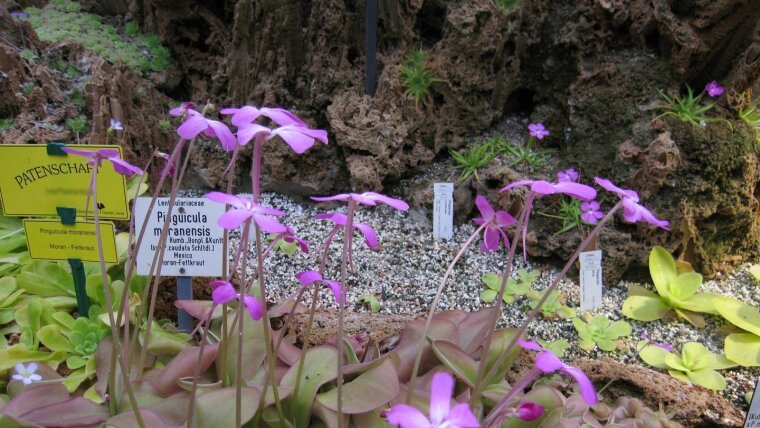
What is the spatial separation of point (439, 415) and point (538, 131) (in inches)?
110

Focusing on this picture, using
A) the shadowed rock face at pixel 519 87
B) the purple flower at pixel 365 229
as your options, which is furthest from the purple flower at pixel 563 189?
the shadowed rock face at pixel 519 87

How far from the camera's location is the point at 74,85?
306cm

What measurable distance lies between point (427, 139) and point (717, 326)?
6.21 feet

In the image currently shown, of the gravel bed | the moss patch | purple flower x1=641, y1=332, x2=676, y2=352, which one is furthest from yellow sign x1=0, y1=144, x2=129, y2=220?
purple flower x1=641, y1=332, x2=676, y2=352

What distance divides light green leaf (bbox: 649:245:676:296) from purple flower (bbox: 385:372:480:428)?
95.0 inches

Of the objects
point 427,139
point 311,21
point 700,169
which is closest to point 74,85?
point 311,21

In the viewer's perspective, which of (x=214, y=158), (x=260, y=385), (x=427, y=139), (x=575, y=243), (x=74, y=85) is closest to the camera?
(x=260, y=385)

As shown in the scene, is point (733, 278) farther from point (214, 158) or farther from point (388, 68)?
point (214, 158)

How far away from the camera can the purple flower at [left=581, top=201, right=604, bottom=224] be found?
2.75 meters

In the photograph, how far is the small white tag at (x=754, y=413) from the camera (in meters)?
1.64

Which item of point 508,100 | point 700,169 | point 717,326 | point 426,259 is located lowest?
point 717,326

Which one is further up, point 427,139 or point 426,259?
point 427,139

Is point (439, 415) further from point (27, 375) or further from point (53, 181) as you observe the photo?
point (53, 181)

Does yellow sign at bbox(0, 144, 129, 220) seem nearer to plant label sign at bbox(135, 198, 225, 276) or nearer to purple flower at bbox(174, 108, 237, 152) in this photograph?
plant label sign at bbox(135, 198, 225, 276)
